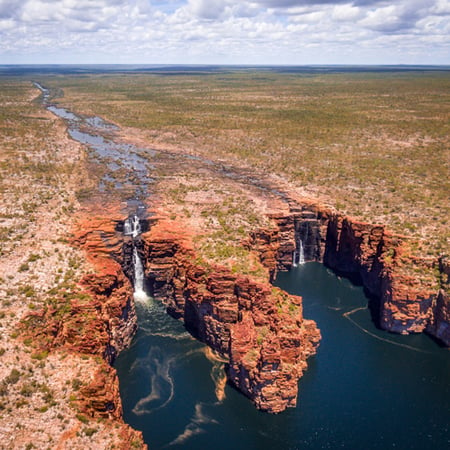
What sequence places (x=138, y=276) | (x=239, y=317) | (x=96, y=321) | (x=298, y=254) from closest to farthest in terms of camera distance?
(x=96, y=321), (x=239, y=317), (x=138, y=276), (x=298, y=254)

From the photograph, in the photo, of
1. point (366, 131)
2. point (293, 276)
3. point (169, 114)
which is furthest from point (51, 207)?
point (169, 114)

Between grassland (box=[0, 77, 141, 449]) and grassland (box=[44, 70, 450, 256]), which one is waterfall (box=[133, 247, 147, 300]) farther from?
grassland (box=[44, 70, 450, 256])

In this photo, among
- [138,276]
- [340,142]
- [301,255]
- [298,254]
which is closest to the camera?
[138,276]

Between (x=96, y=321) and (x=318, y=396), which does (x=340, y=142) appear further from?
(x=96, y=321)

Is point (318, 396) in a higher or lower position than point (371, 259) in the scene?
lower

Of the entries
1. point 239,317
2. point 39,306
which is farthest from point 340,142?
point 39,306

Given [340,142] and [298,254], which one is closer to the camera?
[298,254]

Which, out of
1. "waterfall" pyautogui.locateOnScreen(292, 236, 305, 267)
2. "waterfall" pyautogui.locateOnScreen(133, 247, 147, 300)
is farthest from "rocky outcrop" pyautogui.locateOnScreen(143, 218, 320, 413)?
"waterfall" pyautogui.locateOnScreen(292, 236, 305, 267)
